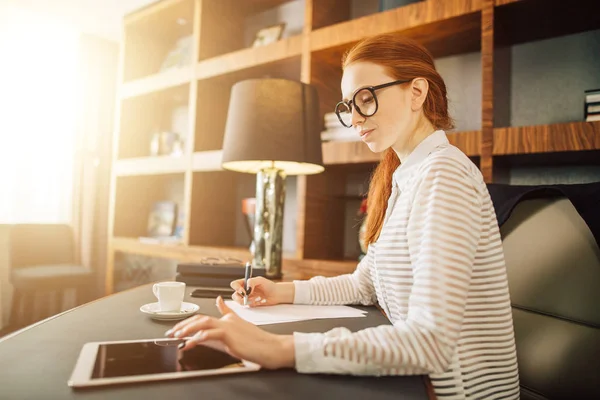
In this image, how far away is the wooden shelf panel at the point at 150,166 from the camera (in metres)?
2.83

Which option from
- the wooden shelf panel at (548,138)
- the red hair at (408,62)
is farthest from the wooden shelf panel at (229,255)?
the red hair at (408,62)

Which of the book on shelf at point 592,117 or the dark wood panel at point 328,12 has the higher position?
the dark wood panel at point 328,12

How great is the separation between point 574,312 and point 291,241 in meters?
1.92

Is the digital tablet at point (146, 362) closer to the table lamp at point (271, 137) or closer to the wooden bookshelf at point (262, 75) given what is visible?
the table lamp at point (271, 137)

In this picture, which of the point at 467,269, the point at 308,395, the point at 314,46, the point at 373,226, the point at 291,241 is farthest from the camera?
the point at 291,241

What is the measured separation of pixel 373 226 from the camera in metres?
1.12

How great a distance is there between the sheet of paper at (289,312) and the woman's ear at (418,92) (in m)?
0.51

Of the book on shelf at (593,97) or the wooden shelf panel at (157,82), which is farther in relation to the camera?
the wooden shelf panel at (157,82)

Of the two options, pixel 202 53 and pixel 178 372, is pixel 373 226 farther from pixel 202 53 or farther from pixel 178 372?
pixel 202 53

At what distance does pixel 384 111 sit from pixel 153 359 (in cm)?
67

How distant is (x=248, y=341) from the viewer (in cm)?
61

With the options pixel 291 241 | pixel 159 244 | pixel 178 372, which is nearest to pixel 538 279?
pixel 178 372

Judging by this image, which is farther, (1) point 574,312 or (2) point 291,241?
(2) point 291,241

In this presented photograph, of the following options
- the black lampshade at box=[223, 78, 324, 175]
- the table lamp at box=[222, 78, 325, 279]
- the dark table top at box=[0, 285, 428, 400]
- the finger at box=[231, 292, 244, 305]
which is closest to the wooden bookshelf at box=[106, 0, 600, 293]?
the table lamp at box=[222, 78, 325, 279]
